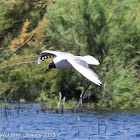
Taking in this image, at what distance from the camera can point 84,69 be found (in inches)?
406

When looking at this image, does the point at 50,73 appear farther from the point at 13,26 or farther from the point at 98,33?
the point at 13,26

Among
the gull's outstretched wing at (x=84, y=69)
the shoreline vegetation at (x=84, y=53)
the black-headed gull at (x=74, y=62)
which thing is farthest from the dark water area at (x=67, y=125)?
the gull's outstretched wing at (x=84, y=69)

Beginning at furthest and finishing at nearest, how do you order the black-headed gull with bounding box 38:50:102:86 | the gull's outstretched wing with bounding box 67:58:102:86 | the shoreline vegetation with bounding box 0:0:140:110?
the shoreline vegetation with bounding box 0:0:140:110, the black-headed gull with bounding box 38:50:102:86, the gull's outstretched wing with bounding box 67:58:102:86

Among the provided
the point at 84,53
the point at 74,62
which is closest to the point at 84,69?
the point at 74,62

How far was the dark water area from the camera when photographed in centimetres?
1247

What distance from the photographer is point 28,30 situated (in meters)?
22.6

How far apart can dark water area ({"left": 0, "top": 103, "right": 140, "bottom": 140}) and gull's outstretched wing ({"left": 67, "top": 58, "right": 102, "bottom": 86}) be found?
1.46m

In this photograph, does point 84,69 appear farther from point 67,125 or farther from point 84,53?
point 84,53

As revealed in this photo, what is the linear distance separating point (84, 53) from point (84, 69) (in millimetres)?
8079

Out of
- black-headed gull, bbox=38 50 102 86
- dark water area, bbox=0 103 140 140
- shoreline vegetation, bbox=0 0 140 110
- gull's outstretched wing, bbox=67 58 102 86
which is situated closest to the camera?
gull's outstretched wing, bbox=67 58 102 86

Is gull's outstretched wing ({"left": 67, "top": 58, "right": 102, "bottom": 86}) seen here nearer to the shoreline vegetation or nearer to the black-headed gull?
the black-headed gull

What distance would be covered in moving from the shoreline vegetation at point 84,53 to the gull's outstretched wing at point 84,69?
5403 millimetres

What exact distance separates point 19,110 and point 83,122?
9.64ft

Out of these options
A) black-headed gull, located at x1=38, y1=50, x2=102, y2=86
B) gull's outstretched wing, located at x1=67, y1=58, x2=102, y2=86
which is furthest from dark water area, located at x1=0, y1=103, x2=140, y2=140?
gull's outstretched wing, located at x1=67, y1=58, x2=102, y2=86
